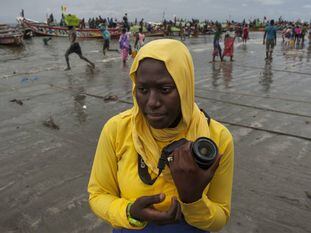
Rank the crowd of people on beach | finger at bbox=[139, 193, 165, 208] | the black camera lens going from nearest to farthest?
the black camera lens < finger at bbox=[139, 193, 165, 208] < the crowd of people on beach

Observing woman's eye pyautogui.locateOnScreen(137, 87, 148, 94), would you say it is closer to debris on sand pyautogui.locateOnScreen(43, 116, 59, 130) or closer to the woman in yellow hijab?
the woman in yellow hijab

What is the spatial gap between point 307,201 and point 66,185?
108 inches

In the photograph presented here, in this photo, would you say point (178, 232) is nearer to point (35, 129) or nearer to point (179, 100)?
point (179, 100)

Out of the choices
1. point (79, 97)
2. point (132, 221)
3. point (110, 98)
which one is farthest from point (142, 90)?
point (79, 97)

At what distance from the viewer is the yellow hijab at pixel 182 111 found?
140cm

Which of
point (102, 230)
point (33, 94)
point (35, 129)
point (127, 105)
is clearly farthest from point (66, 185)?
point (33, 94)

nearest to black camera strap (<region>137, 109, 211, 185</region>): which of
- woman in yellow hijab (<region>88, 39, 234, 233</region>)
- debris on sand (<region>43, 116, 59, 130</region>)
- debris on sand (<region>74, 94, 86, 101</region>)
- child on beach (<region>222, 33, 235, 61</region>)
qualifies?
woman in yellow hijab (<region>88, 39, 234, 233</region>)

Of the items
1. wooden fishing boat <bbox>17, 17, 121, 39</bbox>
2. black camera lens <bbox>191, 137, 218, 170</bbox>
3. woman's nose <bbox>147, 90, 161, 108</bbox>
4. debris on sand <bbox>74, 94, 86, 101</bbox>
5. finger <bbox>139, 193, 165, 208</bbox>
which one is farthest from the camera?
wooden fishing boat <bbox>17, 17, 121, 39</bbox>

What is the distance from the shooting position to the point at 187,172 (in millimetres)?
1191

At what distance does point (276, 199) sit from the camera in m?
3.68

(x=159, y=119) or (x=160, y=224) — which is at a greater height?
(x=159, y=119)

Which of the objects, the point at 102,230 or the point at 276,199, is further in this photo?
the point at 276,199

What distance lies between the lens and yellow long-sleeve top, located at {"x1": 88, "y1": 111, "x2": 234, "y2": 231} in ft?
4.85

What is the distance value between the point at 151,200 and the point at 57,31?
3637cm
